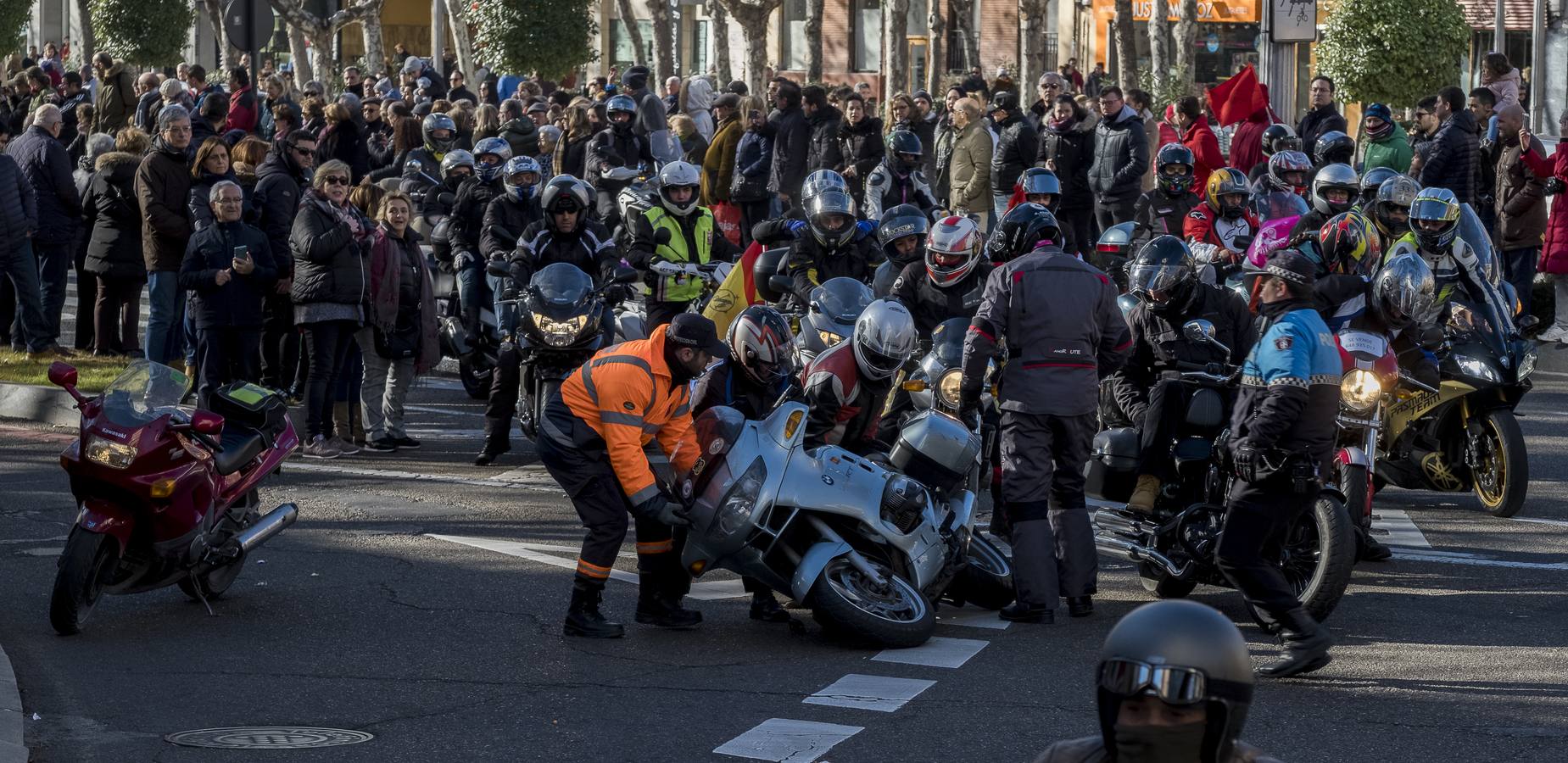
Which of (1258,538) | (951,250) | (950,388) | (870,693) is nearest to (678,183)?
(951,250)

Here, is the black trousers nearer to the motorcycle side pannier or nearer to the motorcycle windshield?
the motorcycle side pannier

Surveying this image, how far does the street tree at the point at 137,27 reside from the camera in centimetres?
4166

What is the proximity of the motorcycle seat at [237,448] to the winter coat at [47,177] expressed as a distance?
25.0ft

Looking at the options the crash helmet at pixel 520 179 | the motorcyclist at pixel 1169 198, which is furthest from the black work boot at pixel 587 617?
the motorcyclist at pixel 1169 198

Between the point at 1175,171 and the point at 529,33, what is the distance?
21.7m

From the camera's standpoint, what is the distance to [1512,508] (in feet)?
35.7

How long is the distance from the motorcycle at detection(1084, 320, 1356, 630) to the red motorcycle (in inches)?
138

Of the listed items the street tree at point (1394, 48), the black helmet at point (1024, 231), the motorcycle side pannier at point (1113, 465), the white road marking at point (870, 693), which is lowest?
the white road marking at point (870, 693)

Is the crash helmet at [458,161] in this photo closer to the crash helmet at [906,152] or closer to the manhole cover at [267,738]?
the crash helmet at [906,152]

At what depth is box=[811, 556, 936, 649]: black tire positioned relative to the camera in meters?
7.80

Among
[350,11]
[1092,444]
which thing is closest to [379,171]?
[1092,444]

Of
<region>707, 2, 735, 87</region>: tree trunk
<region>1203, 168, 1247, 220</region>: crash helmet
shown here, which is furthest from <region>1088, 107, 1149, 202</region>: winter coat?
<region>707, 2, 735, 87</region>: tree trunk

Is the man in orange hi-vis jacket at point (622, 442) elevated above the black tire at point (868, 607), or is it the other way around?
the man in orange hi-vis jacket at point (622, 442)

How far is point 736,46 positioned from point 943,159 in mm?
40765
